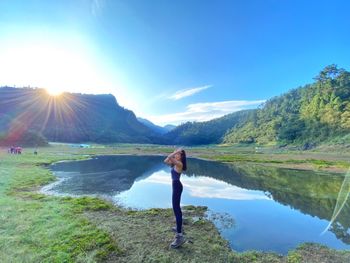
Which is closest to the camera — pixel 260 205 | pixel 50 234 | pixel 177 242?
pixel 177 242

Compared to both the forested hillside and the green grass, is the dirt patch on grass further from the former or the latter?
the forested hillside

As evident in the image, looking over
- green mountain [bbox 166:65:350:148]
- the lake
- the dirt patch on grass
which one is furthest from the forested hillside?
the dirt patch on grass

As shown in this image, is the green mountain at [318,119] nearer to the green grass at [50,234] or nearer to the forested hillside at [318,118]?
the forested hillside at [318,118]

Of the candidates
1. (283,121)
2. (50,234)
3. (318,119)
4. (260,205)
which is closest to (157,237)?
(50,234)

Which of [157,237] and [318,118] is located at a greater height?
[318,118]

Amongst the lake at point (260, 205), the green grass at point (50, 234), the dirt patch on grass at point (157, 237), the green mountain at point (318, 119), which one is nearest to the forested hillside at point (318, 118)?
the green mountain at point (318, 119)

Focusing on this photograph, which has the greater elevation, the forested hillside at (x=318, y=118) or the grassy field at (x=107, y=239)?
the forested hillside at (x=318, y=118)

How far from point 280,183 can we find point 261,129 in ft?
483

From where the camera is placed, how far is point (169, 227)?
37.1 ft

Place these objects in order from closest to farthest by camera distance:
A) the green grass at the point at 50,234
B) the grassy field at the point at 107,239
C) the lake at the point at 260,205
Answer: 1. the green grass at the point at 50,234
2. the grassy field at the point at 107,239
3. the lake at the point at 260,205

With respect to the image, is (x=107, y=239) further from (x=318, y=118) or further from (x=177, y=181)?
(x=318, y=118)

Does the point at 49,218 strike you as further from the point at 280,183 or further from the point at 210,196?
the point at 280,183

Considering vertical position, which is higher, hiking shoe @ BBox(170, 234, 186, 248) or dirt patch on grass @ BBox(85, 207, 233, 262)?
hiking shoe @ BBox(170, 234, 186, 248)

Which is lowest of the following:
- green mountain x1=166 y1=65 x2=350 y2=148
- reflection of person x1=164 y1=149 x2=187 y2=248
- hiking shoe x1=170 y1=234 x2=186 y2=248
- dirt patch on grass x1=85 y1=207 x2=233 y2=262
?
dirt patch on grass x1=85 y1=207 x2=233 y2=262
